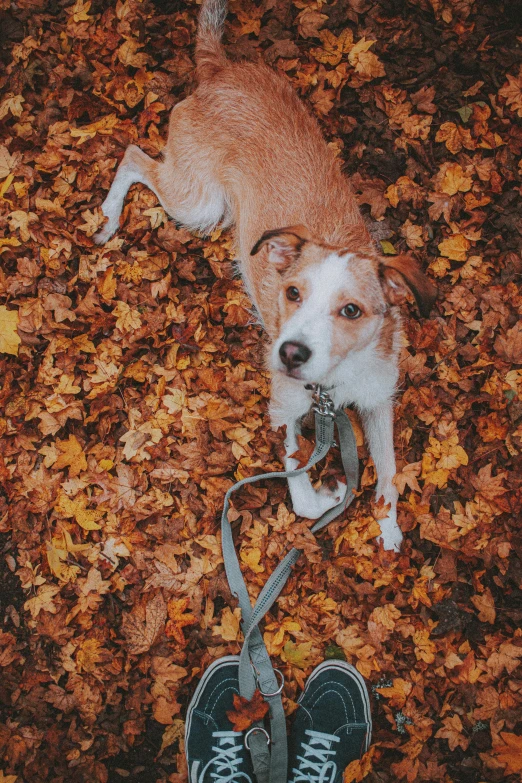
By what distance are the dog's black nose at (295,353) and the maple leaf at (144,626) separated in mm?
1845

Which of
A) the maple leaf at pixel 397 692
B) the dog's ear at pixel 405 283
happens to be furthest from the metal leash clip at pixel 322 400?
the maple leaf at pixel 397 692

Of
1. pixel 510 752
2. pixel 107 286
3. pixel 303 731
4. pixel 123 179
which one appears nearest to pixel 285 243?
pixel 107 286

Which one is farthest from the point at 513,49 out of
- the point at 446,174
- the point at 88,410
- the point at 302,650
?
the point at 302,650

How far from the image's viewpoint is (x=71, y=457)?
3.69 m

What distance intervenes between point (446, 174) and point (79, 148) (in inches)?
112

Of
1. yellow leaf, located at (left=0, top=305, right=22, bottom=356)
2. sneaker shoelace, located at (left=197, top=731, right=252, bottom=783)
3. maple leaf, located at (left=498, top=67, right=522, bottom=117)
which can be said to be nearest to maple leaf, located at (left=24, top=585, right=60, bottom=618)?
sneaker shoelace, located at (left=197, top=731, right=252, bottom=783)

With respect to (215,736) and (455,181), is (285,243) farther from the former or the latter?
(215,736)

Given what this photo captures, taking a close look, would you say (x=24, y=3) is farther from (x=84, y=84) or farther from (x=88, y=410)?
(x=88, y=410)

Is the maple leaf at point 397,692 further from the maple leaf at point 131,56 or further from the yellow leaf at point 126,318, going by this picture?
the maple leaf at point 131,56

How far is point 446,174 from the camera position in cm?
415

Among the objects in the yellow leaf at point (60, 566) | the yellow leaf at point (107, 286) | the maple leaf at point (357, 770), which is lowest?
the maple leaf at point (357, 770)

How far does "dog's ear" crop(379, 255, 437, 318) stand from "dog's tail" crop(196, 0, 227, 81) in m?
2.19

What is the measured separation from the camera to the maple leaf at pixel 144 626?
3377 mm

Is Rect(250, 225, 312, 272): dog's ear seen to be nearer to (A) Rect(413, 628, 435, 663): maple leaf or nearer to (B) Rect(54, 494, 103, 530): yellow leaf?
(B) Rect(54, 494, 103, 530): yellow leaf
